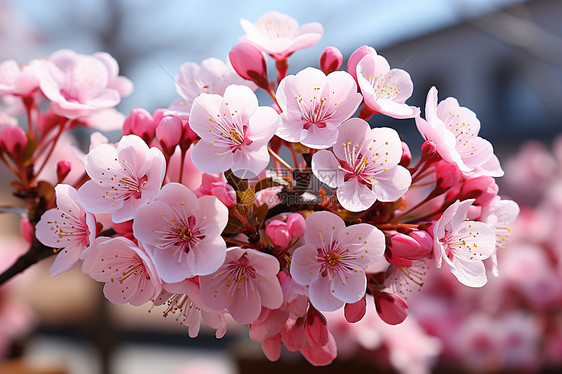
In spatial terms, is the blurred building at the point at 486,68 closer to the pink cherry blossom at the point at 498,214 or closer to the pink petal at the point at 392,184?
the pink cherry blossom at the point at 498,214

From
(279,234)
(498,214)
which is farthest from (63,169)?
(498,214)

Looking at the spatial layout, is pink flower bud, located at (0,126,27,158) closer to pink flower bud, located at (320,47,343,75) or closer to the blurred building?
pink flower bud, located at (320,47,343,75)

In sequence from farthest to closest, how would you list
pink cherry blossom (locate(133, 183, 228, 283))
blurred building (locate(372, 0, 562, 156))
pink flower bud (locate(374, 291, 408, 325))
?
blurred building (locate(372, 0, 562, 156)) → pink flower bud (locate(374, 291, 408, 325)) → pink cherry blossom (locate(133, 183, 228, 283))

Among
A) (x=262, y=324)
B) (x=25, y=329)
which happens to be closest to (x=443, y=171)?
(x=262, y=324)

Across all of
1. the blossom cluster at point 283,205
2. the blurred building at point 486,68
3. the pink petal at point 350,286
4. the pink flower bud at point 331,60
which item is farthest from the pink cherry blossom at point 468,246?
the blurred building at point 486,68

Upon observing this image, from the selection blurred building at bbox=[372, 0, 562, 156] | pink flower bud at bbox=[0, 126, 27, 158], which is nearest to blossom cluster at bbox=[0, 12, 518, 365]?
pink flower bud at bbox=[0, 126, 27, 158]

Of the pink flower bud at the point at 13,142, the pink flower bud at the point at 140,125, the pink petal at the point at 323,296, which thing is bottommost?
the pink petal at the point at 323,296

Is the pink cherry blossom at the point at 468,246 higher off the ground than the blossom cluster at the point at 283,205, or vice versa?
the blossom cluster at the point at 283,205
